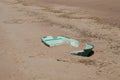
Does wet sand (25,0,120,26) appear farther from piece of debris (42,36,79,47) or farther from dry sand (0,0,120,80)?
piece of debris (42,36,79,47)

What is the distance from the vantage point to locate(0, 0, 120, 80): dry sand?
26.7ft

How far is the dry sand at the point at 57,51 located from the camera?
814 cm

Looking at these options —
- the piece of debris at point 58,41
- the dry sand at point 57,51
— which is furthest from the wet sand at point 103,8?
the piece of debris at point 58,41

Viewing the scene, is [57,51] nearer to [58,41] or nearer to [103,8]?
[58,41]

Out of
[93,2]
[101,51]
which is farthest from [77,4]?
[101,51]

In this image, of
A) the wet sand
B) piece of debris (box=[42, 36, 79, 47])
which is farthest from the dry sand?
the wet sand

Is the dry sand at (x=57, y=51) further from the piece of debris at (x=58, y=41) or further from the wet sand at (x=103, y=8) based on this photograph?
the wet sand at (x=103, y=8)

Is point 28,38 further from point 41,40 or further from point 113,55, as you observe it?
point 113,55

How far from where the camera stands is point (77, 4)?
70.4ft

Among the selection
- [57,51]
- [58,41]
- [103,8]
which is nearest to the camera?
[57,51]

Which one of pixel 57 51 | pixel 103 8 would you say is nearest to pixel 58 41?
pixel 57 51

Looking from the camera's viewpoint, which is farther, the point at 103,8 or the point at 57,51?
the point at 103,8

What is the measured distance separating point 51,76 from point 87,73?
0.96 m

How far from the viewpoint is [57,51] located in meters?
9.99
